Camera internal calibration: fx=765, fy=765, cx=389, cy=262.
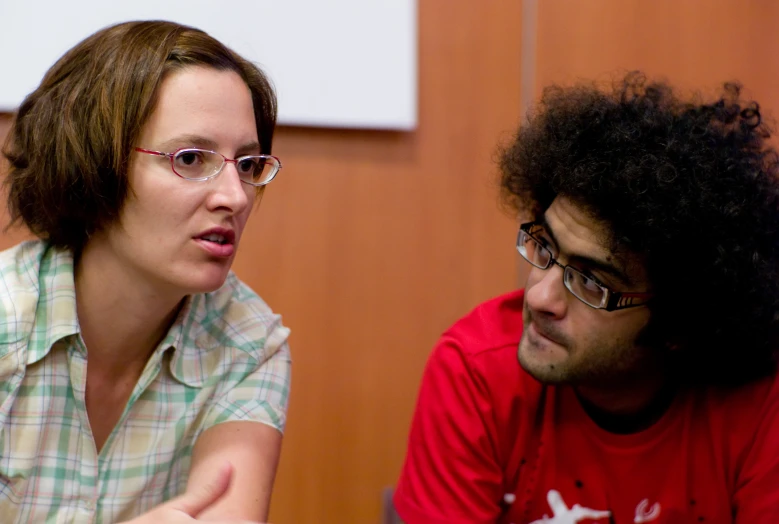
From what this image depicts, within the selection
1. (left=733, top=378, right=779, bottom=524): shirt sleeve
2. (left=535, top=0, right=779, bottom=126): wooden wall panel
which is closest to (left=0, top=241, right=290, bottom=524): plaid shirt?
(left=733, top=378, right=779, bottom=524): shirt sleeve

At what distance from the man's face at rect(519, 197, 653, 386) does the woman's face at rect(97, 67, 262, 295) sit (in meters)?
0.49

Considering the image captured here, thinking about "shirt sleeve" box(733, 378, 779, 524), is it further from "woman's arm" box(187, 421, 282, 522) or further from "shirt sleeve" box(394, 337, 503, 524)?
"woman's arm" box(187, 421, 282, 522)

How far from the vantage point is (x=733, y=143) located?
1.24 meters

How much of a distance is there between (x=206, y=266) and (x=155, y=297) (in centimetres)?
13

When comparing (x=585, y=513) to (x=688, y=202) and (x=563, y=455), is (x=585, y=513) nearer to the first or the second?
(x=563, y=455)

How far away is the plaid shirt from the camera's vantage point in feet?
3.82

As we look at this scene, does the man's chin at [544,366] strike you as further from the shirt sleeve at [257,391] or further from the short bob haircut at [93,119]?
the short bob haircut at [93,119]

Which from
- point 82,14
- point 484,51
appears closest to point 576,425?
point 484,51

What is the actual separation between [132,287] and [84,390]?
0.18 metres

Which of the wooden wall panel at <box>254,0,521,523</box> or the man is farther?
the wooden wall panel at <box>254,0,521,523</box>

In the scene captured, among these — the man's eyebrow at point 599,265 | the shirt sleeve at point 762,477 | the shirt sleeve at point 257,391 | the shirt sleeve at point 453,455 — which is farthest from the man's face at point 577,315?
the shirt sleeve at point 257,391

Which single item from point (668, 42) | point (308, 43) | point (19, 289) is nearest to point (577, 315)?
point (19, 289)

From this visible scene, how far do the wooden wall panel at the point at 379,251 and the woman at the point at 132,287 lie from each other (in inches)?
24.3

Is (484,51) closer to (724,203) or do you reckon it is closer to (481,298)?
(481,298)
